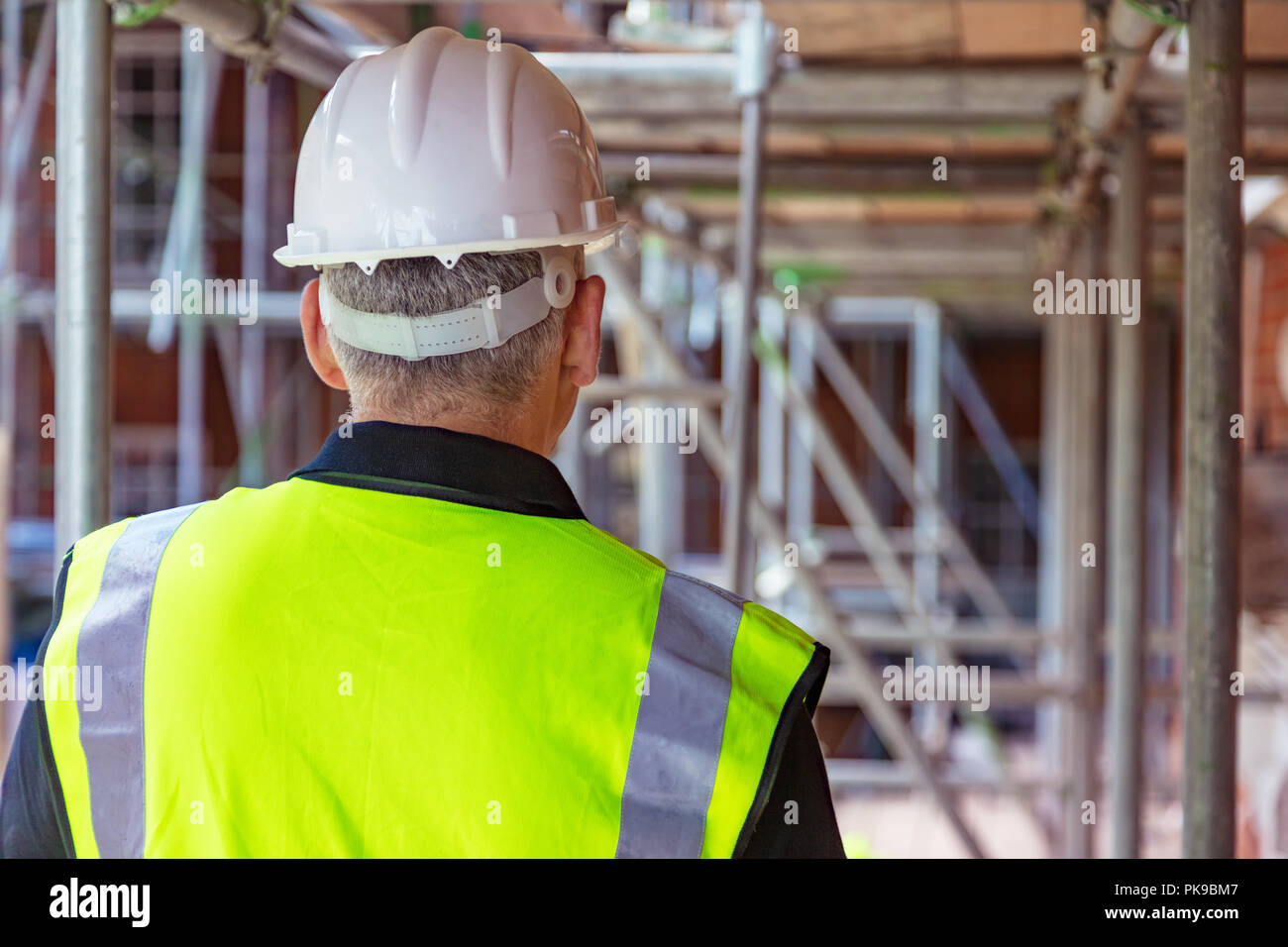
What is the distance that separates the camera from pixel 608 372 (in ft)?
41.4

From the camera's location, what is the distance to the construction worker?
111 centimetres

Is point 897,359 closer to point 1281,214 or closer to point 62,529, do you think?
point 1281,214

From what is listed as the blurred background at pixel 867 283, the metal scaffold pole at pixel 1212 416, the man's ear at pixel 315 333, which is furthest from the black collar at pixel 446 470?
the metal scaffold pole at pixel 1212 416

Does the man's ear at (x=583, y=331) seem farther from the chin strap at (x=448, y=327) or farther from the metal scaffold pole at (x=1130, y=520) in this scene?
the metal scaffold pole at (x=1130, y=520)

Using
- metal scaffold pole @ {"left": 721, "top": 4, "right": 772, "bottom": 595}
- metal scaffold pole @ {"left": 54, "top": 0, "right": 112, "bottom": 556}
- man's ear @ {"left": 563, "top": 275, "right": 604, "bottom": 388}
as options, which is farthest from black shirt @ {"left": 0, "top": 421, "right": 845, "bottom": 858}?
metal scaffold pole @ {"left": 721, "top": 4, "right": 772, "bottom": 595}

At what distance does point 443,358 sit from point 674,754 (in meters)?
0.38

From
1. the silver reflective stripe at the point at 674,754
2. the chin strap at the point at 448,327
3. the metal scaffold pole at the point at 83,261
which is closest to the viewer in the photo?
the silver reflective stripe at the point at 674,754

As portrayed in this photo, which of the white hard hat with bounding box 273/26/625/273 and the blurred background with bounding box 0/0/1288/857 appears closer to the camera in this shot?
the white hard hat with bounding box 273/26/625/273

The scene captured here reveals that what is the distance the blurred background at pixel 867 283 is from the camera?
9.74ft

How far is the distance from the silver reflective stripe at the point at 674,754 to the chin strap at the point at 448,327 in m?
0.30

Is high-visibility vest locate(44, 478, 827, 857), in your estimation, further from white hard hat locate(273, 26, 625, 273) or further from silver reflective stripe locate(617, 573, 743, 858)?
white hard hat locate(273, 26, 625, 273)

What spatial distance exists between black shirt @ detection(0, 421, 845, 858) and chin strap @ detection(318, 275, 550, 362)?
0.07 metres

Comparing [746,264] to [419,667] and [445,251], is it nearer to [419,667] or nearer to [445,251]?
[445,251]

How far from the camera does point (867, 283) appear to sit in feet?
24.6
